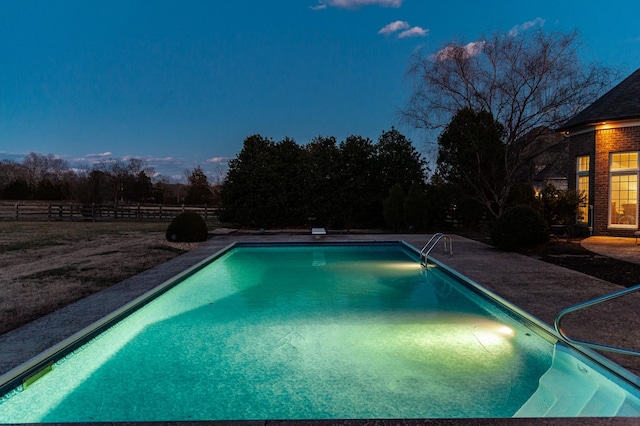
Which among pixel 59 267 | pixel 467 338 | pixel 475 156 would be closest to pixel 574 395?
pixel 467 338

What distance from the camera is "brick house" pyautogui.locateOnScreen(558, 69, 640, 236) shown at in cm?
1169

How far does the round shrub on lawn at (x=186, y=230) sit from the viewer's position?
13.0 meters

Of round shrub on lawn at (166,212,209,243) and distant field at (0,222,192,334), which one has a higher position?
round shrub on lawn at (166,212,209,243)

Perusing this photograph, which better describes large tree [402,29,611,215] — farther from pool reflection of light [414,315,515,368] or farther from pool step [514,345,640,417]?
pool step [514,345,640,417]

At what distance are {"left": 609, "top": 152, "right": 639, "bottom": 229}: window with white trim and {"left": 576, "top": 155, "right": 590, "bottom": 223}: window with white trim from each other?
2.35 ft

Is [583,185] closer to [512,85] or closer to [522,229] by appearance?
[512,85]

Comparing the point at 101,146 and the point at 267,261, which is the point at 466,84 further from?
the point at 101,146

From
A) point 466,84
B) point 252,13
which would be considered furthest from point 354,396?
point 252,13

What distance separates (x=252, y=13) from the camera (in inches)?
683

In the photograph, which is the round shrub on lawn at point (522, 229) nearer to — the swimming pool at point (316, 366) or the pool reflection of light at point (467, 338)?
the swimming pool at point (316, 366)

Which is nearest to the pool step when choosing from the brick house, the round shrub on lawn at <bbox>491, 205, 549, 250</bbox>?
the round shrub on lawn at <bbox>491, 205, 549, 250</bbox>

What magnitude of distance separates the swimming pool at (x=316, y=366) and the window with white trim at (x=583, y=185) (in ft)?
27.3

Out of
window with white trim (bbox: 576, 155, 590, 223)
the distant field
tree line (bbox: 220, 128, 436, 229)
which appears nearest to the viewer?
the distant field

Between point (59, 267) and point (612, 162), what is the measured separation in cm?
1441
